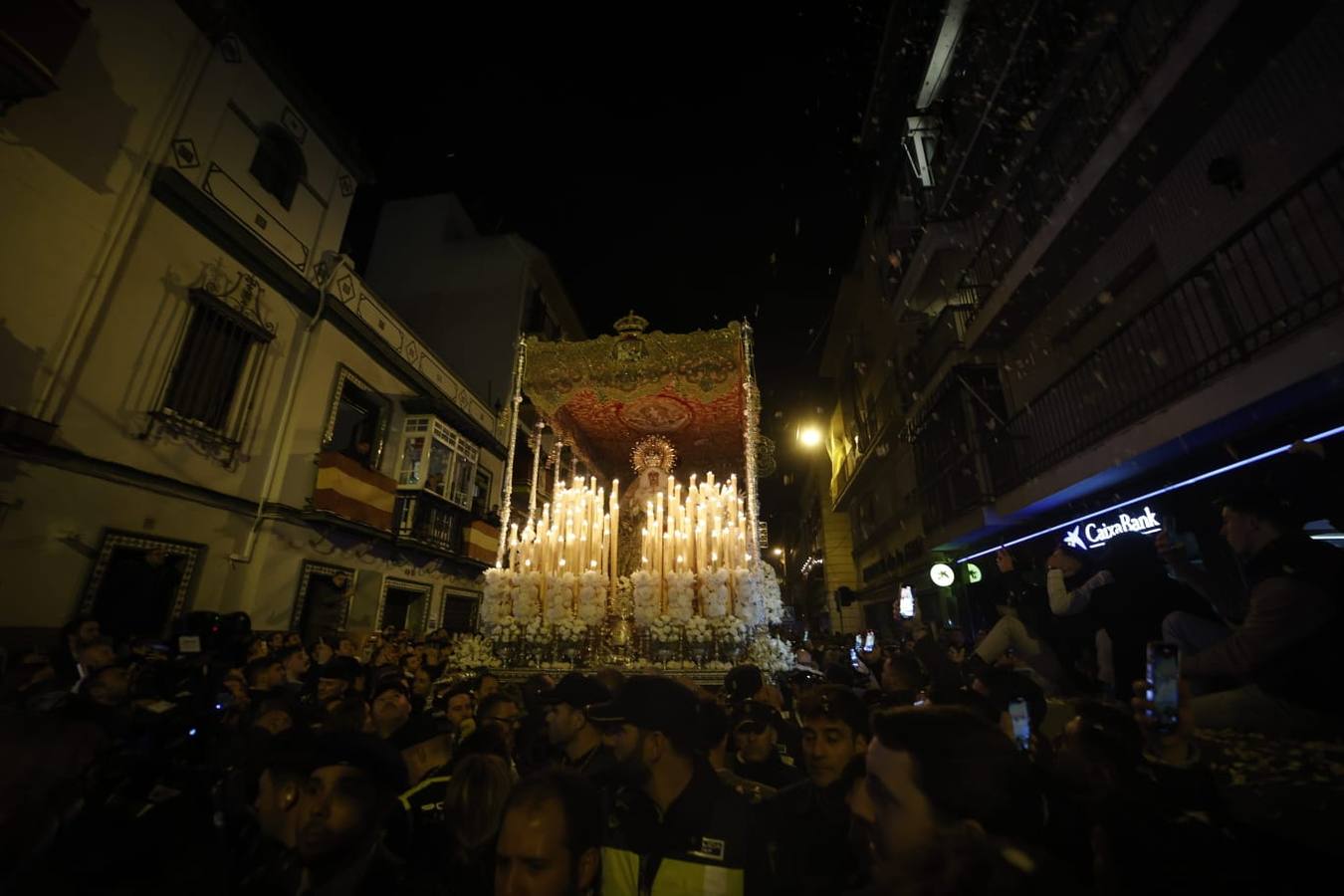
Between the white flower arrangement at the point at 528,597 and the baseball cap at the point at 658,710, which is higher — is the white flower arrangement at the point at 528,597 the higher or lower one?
the higher one

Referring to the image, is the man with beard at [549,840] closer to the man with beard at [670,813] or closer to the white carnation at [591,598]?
the man with beard at [670,813]

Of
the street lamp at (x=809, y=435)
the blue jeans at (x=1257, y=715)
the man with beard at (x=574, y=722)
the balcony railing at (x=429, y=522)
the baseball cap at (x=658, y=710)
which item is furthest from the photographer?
the street lamp at (x=809, y=435)

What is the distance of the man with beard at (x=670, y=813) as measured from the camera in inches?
80.4

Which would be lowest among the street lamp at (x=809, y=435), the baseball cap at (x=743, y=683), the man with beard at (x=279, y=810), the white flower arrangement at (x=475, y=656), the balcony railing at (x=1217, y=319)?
the man with beard at (x=279, y=810)

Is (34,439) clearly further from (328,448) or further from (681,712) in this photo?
(681,712)

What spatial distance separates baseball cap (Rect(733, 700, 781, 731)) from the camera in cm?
321

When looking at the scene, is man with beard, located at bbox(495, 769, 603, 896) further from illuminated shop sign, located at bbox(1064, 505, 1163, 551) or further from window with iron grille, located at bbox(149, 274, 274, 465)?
window with iron grille, located at bbox(149, 274, 274, 465)

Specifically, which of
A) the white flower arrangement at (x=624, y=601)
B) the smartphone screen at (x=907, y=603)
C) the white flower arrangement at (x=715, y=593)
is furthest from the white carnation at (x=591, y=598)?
the smartphone screen at (x=907, y=603)

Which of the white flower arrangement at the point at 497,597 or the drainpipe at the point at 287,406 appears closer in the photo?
the white flower arrangement at the point at 497,597

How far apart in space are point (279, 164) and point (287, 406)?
523 cm

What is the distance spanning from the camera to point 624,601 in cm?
670

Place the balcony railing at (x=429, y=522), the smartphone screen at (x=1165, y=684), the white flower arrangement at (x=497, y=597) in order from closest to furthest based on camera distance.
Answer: the smartphone screen at (x=1165, y=684)
the white flower arrangement at (x=497, y=597)
the balcony railing at (x=429, y=522)

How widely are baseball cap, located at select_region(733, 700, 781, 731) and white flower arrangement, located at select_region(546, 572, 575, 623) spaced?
2.88 m

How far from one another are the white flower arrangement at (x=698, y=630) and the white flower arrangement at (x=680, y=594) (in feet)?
0.28
